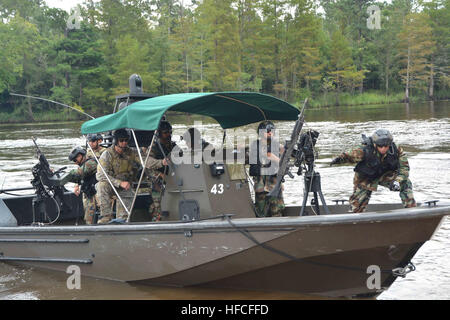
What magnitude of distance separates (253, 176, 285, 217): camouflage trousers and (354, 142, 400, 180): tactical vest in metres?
1.26

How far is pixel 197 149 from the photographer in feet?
22.7

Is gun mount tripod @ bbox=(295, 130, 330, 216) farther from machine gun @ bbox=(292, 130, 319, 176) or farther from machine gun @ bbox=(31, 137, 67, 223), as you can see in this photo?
machine gun @ bbox=(31, 137, 67, 223)

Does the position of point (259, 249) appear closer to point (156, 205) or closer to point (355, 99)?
point (156, 205)

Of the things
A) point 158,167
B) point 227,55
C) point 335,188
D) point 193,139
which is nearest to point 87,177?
point 158,167

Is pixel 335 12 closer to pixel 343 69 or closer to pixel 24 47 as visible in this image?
pixel 343 69

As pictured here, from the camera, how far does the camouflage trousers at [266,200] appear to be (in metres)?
7.45

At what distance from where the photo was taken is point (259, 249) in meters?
5.73

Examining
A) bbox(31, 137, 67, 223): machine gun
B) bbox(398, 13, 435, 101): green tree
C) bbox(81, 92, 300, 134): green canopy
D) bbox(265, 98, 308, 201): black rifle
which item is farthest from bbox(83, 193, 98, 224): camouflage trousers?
bbox(398, 13, 435, 101): green tree

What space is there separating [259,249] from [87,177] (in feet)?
10.4

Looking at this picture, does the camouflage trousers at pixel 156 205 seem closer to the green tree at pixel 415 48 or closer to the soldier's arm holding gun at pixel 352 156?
the soldier's arm holding gun at pixel 352 156

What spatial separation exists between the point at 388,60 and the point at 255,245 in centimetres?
5401

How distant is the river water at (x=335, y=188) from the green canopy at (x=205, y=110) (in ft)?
6.60

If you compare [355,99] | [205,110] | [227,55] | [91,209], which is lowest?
[91,209]

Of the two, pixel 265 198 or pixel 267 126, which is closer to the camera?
pixel 267 126
